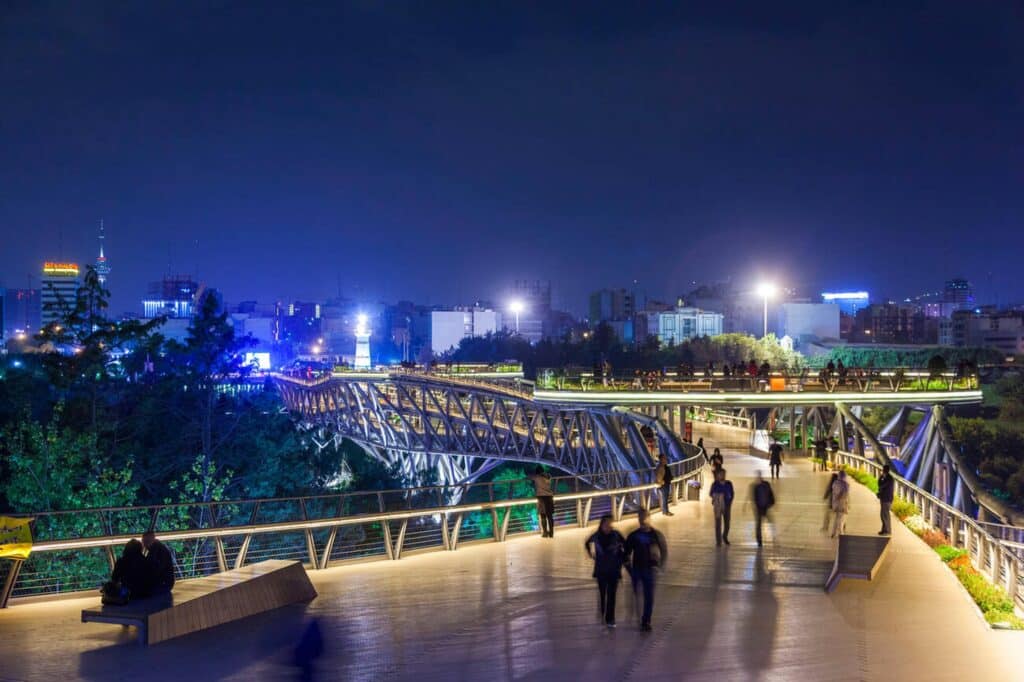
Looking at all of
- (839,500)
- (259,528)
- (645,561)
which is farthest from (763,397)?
(645,561)

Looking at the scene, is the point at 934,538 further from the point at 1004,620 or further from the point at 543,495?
the point at 543,495

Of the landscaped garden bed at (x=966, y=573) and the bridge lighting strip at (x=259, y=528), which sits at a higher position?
the bridge lighting strip at (x=259, y=528)

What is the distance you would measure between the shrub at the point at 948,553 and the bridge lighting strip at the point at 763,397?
93.2 ft

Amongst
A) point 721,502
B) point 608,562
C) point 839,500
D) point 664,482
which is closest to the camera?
point 608,562

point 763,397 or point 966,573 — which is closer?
point 966,573

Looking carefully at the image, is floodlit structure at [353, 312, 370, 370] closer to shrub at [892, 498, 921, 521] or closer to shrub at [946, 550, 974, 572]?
shrub at [892, 498, 921, 521]

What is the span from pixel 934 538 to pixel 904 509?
4.80 m

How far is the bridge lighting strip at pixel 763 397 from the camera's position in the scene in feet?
159

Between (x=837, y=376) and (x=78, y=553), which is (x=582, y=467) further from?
(x=78, y=553)

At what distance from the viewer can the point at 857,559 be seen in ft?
55.1

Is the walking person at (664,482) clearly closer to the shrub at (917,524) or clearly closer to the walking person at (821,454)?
the shrub at (917,524)

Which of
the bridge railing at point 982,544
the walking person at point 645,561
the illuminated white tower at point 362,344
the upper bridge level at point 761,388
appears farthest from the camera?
the illuminated white tower at point 362,344

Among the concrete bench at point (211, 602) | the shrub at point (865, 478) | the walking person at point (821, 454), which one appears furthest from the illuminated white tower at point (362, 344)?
the concrete bench at point (211, 602)

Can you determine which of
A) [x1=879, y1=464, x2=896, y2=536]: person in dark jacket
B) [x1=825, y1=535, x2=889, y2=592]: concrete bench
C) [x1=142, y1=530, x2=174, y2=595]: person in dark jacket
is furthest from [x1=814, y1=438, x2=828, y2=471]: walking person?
[x1=142, y1=530, x2=174, y2=595]: person in dark jacket
